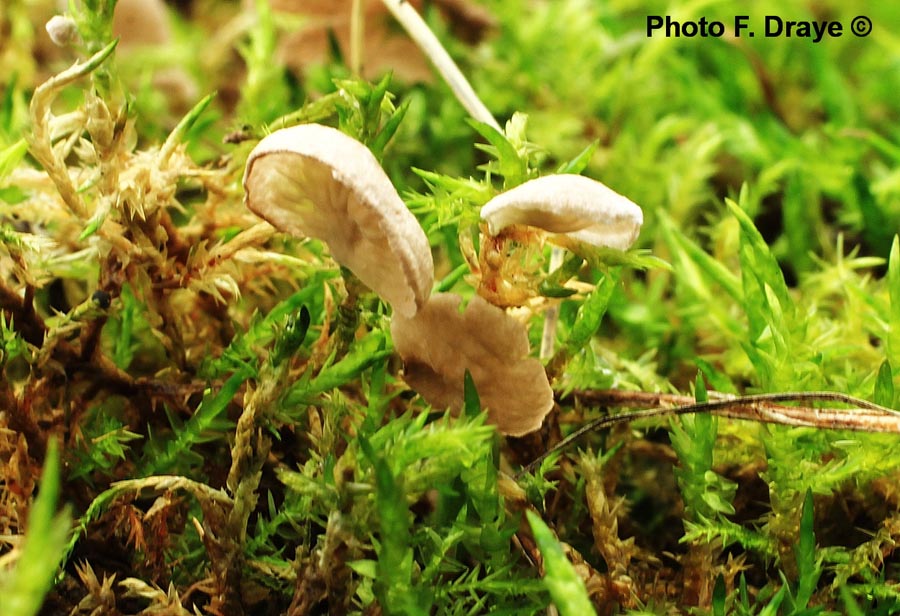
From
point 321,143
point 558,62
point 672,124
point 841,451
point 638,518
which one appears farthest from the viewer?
point 558,62

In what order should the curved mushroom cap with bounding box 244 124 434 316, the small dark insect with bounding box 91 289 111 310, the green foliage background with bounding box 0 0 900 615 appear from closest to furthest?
the curved mushroom cap with bounding box 244 124 434 316, the green foliage background with bounding box 0 0 900 615, the small dark insect with bounding box 91 289 111 310

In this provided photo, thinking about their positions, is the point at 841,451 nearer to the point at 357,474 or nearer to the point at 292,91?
the point at 357,474

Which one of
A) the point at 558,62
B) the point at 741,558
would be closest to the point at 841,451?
the point at 741,558

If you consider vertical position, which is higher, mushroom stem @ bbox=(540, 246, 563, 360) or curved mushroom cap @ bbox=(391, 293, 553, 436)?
curved mushroom cap @ bbox=(391, 293, 553, 436)

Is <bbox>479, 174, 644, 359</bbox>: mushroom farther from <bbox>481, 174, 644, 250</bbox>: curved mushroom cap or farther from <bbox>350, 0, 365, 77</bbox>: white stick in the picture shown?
<bbox>350, 0, 365, 77</bbox>: white stick

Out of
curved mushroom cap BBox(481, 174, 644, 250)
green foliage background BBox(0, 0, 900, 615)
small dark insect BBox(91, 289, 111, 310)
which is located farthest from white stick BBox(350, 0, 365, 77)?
curved mushroom cap BBox(481, 174, 644, 250)

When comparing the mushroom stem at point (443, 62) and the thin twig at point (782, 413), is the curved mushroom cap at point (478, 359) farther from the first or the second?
the mushroom stem at point (443, 62)

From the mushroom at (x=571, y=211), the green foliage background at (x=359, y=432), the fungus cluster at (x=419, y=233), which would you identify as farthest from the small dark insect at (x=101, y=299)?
the mushroom at (x=571, y=211)
